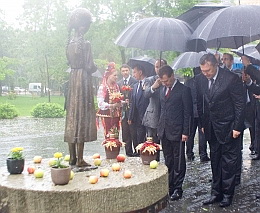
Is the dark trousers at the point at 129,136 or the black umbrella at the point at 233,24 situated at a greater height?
the black umbrella at the point at 233,24

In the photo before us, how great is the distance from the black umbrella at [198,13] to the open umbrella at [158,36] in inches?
34.7

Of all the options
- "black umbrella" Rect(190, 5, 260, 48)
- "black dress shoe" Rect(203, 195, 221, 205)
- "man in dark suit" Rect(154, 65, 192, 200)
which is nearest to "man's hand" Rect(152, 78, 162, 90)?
"man in dark suit" Rect(154, 65, 192, 200)

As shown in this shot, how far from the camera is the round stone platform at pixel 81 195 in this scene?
4441 mm

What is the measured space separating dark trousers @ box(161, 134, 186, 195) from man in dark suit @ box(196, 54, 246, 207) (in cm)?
44

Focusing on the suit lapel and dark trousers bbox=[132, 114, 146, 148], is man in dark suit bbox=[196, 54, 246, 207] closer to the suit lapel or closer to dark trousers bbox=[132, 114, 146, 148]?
the suit lapel

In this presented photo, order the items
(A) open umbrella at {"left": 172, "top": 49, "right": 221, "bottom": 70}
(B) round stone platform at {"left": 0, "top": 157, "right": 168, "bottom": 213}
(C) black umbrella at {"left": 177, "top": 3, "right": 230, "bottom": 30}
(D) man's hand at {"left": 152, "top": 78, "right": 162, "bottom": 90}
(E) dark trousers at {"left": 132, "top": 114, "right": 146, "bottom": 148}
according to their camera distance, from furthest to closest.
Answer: (A) open umbrella at {"left": 172, "top": 49, "right": 221, "bottom": 70} < (E) dark trousers at {"left": 132, "top": 114, "right": 146, "bottom": 148} < (C) black umbrella at {"left": 177, "top": 3, "right": 230, "bottom": 30} < (D) man's hand at {"left": 152, "top": 78, "right": 162, "bottom": 90} < (B) round stone platform at {"left": 0, "top": 157, "right": 168, "bottom": 213}

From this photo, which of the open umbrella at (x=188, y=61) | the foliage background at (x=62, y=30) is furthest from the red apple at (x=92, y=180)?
the foliage background at (x=62, y=30)

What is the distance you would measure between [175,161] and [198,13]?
2947 mm

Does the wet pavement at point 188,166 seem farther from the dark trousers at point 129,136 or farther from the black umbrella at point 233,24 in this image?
the black umbrella at point 233,24

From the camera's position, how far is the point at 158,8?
1789 centimetres

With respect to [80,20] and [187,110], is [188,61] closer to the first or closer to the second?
[187,110]

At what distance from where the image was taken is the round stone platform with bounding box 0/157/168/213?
444cm

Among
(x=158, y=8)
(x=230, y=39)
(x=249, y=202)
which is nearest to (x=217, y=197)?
(x=249, y=202)

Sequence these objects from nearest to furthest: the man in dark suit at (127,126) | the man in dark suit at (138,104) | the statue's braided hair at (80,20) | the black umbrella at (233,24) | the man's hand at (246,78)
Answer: the statue's braided hair at (80,20) → the black umbrella at (233,24) → the man's hand at (246,78) → the man in dark suit at (138,104) → the man in dark suit at (127,126)
